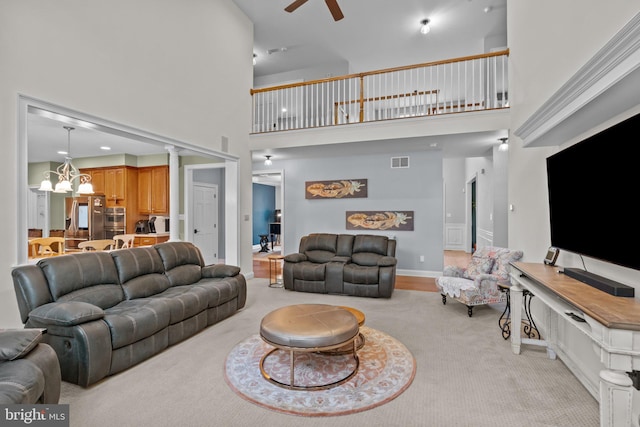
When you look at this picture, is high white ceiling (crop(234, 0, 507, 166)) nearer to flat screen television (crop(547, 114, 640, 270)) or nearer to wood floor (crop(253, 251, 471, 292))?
wood floor (crop(253, 251, 471, 292))

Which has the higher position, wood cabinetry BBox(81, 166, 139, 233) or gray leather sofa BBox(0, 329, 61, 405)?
wood cabinetry BBox(81, 166, 139, 233)

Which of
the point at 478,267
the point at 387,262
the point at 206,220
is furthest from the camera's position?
the point at 206,220

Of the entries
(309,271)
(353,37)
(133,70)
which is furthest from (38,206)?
(353,37)

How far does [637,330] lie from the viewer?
1362mm

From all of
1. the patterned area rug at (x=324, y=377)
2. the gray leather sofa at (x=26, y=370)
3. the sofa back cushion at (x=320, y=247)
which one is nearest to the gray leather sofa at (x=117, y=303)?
the gray leather sofa at (x=26, y=370)

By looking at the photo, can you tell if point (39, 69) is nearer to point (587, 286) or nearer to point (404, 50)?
point (587, 286)

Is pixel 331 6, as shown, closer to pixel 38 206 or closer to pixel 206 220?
pixel 206 220

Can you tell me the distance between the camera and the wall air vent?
650 centimetres

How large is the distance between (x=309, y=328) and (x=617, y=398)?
176 cm

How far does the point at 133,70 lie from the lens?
12.6ft

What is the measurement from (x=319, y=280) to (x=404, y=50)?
586cm

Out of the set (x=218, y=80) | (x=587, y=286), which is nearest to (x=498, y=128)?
(x=587, y=286)

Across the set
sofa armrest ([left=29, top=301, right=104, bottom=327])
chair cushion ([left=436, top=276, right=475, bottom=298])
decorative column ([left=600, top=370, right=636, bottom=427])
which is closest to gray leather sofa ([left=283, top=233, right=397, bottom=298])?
chair cushion ([left=436, top=276, right=475, bottom=298])

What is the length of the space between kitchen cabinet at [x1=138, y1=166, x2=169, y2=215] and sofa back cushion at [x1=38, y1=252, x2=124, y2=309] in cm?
416
